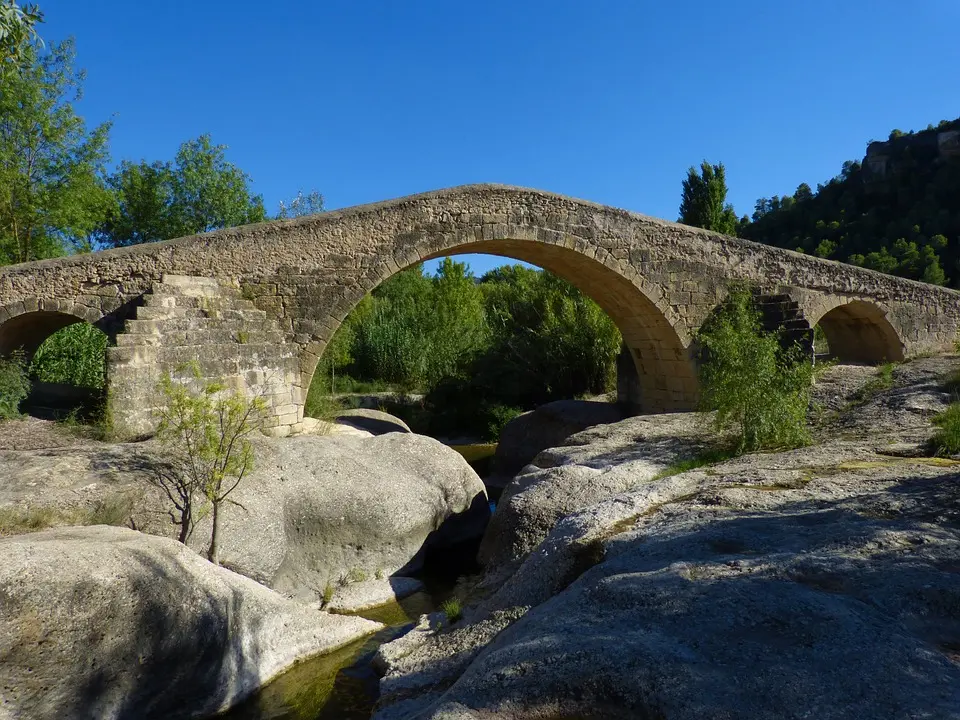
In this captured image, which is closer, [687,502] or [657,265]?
[687,502]

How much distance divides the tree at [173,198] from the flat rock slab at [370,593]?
63.6 feet

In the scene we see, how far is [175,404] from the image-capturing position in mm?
5918

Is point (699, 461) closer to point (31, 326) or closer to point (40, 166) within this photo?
point (31, 326)

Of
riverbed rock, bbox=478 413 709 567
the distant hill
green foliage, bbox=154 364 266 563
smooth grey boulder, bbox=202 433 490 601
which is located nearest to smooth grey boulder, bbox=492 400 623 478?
riverbed rock, bbox=478 413 709 567

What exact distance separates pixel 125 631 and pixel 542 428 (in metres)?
9.64

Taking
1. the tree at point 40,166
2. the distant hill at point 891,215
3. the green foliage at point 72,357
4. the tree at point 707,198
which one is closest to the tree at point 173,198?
the tree at point 40,166

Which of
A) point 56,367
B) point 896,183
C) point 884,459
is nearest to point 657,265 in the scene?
point 884,459

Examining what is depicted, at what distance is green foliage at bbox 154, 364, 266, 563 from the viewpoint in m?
5.75

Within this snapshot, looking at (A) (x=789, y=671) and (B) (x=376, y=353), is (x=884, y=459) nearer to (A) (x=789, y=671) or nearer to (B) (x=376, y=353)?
(A) (x=789, y=671)

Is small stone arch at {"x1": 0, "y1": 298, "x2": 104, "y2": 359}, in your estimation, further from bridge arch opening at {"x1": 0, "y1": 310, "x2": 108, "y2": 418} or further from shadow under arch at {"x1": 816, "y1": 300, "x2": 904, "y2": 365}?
shadow under arch at {"x1": 816, "y1": 300, "x2": 904, "y2": 365}

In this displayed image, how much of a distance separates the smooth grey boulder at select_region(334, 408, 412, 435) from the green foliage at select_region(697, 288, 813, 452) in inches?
254

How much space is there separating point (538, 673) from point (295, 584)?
4106 millimetres

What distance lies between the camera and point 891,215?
38.6 m

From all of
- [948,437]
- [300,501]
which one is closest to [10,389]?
[300,501]
